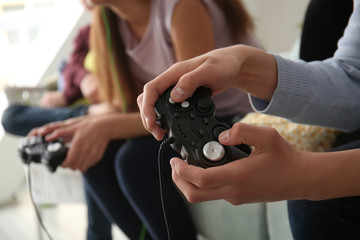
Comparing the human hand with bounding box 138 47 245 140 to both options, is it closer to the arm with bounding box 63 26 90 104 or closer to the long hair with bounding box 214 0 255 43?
the long hair with bounding box 214 0 255 43

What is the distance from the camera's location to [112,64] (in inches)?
38.4

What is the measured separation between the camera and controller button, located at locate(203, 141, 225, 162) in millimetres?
368

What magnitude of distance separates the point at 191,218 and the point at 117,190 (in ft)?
0.61

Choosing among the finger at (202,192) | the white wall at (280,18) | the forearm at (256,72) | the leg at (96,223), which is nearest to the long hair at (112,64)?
the leg at (96,223)

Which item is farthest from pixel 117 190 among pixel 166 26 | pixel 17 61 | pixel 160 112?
pixel 17 61

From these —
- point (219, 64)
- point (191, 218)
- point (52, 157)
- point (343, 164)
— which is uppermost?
point (219, 64)

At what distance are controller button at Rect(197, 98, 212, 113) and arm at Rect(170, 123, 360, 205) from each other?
50 millimetres

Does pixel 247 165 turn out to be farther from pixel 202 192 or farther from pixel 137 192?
pixel 137 192

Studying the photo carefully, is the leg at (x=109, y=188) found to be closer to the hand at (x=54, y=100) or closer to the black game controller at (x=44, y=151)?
the black game controller at (x=44, y=151)

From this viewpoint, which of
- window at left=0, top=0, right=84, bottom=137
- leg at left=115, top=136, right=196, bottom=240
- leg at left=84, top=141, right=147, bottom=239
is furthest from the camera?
window at left=0, top=0, right=84, bottom=137

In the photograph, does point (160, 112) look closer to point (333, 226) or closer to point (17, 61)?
point (333, 226)

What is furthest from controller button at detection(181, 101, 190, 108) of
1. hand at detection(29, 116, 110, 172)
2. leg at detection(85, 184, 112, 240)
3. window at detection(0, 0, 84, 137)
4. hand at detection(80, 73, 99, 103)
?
window at detection(0, 0, 84, 137)

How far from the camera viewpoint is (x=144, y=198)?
2.42ft

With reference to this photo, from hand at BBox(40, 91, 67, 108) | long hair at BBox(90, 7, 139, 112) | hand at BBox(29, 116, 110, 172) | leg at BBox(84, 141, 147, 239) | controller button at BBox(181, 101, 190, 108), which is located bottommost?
leg at BBox(84, 141, 147, 239)
